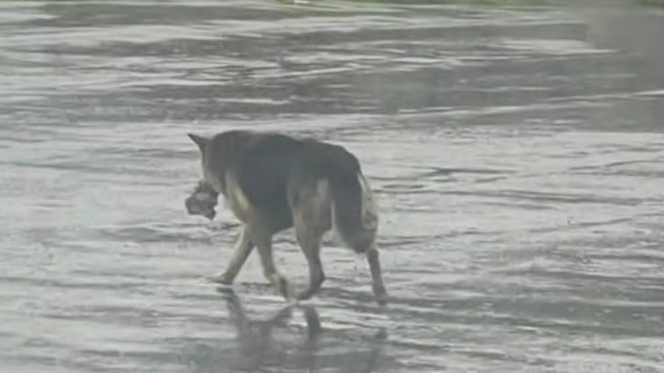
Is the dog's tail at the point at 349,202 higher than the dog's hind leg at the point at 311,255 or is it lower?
higher

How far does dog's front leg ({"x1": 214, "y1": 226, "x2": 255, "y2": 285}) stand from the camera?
8453mm

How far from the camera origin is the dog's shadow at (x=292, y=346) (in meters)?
7.08

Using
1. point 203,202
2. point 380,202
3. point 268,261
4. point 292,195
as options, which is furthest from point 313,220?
point 380,202

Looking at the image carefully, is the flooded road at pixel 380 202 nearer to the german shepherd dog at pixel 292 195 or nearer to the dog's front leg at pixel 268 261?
the dog's front leg at pixel 268 261

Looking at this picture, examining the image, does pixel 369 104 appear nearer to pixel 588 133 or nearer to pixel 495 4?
pixel 588 133

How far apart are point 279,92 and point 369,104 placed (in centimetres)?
103

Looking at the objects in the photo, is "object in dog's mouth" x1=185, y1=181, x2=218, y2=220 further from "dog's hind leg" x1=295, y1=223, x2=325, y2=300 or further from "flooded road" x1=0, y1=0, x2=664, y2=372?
"dog's hind leg" x1=295, y1=223, x2=325, y2=300

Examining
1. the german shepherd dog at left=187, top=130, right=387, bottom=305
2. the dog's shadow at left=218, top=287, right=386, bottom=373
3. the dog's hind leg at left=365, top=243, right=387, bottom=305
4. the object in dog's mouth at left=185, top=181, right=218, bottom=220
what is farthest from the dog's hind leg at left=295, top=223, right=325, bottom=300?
the object in dog's mouth at left=185, top=181, right=218, bottom=220

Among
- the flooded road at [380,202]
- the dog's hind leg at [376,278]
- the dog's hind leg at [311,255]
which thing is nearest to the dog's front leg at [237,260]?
the flooded road at [380,202]

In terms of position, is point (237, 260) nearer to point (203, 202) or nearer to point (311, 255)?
point (203, 202)

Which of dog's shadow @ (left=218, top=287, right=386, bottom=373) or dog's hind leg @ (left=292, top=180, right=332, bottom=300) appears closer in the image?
dog's shadow @ (left=218, top=287, right=386, bottom=373)

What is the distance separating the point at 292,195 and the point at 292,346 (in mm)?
861

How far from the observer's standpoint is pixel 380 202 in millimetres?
11289

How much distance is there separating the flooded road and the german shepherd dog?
0.65 ft
